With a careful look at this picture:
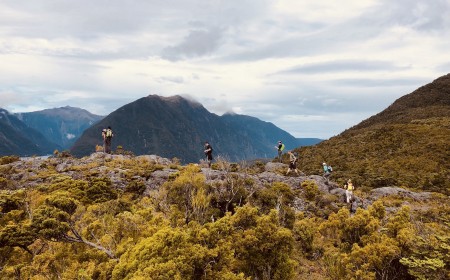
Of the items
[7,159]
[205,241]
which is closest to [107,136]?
[7,159]

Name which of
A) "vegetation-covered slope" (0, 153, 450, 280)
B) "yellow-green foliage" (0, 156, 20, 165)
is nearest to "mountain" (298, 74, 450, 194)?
"vegetation-covered slope" (0, 153, 450, 280)

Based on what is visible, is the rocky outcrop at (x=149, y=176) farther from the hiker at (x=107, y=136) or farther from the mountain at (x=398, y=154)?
the mountain at (x=398, y=154)

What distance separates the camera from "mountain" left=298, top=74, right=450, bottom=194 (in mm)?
44281

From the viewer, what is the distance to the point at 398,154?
55344mm

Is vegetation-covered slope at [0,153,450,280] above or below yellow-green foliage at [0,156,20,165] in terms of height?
below

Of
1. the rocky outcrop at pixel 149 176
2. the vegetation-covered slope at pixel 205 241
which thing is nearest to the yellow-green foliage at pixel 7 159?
the rocky outcrop at pixel 149 176

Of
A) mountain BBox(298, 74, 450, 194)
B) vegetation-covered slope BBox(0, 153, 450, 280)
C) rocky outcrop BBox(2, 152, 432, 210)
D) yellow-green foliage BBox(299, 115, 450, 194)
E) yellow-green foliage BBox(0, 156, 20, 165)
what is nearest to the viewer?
vegetation-covered slope BBox(0, 153, 450, 280)

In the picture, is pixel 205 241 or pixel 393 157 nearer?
pixel 205 241

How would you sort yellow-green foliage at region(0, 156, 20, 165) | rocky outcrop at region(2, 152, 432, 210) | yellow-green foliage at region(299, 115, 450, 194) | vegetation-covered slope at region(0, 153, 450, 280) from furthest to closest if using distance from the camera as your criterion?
1. yellow-green foliage at region(299, 115, 450, 194)
2. yellow-green foliage at region(0, 156, 20, 165)
3. rocky outcrop at region(2, 152, 432, 210)
4. vegetation-covered slope at region(0, 153, 450, 280)

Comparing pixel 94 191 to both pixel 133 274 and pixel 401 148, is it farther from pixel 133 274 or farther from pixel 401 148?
pixel 401 148

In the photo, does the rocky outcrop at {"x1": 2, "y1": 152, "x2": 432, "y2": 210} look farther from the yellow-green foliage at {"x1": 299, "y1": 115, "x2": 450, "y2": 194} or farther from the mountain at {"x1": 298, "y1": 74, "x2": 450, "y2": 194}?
the yellow-green foliage at {"x1": 299, "y1": 115, "x2": 450, "y2": 194}

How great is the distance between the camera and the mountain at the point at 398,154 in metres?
44.3

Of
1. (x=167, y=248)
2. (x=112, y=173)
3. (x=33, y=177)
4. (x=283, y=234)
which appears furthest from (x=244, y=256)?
(x=33, y=177)

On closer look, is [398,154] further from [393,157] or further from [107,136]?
[107,136]
